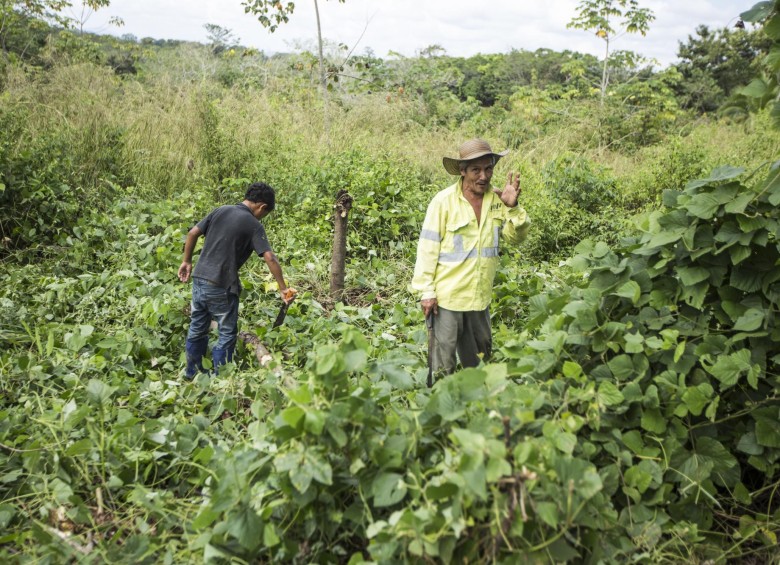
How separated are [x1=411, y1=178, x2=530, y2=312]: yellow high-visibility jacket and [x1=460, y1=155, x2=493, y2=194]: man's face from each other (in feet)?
0.23

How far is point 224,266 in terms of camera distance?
4.35 m

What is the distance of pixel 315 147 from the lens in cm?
909

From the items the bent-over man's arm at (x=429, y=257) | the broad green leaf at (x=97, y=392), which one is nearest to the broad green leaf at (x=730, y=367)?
the bent-over man's arm at (x=429, y=257)

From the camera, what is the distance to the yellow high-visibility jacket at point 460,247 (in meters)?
3.64

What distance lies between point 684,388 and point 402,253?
4231mm

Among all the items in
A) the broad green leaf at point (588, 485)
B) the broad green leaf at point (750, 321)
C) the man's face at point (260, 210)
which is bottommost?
the broad green leaf at point (588, 485)

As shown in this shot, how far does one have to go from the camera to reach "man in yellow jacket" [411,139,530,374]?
11.9 ft

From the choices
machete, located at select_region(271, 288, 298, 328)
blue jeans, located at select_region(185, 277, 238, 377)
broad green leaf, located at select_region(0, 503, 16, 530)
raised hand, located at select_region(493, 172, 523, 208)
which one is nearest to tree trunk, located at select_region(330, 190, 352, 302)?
machete, located at select_region(271, 288, 298, 328)

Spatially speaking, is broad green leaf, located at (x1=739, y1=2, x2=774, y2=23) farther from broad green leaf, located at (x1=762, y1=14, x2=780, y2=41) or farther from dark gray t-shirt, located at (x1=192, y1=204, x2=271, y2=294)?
dark gray t-shirt, located at (x1=192, y1=204, x2=271, y2=294)

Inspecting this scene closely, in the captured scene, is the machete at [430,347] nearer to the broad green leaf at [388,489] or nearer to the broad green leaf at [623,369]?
the broad green leaf at [623,369]

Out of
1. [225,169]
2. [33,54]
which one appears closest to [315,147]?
[225,169]

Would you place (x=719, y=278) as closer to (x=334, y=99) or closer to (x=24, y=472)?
(x=24, y=472)

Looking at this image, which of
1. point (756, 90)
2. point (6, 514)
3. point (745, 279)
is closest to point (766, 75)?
point (756, 90)

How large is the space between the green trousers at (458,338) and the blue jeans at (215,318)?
5.24ft
